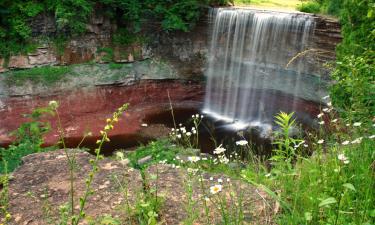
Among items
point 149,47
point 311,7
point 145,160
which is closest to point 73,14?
point 149,47

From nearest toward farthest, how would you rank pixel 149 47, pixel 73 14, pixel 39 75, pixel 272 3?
pixel 73 14 → pixel 39 75 → pixel 149 47 → pixel 272 3

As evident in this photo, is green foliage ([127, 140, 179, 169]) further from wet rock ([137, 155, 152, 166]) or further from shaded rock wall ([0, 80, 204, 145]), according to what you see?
shaded rock wall ([0, 80, 204, 145])

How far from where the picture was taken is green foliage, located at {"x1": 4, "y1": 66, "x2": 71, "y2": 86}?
1472 cm

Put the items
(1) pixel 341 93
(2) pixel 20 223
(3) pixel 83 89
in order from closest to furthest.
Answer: (2) pixel 20 223 → (1) pixel 341 93 → (3) pixel 83 89

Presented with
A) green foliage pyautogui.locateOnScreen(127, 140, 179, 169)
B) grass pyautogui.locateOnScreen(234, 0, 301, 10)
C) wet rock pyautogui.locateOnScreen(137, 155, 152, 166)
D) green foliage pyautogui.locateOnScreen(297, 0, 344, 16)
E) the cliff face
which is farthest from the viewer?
grass pyautogui.locateOnScreen(234, 0, 301, 10)

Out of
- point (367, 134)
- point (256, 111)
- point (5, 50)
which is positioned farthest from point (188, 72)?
point (367, 134)

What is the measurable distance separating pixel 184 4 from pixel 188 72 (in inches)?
130

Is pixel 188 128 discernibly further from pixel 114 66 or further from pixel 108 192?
pixel 108 192

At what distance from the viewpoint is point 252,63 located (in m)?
16.0

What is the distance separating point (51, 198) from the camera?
9.39 feet

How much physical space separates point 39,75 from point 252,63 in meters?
9.01

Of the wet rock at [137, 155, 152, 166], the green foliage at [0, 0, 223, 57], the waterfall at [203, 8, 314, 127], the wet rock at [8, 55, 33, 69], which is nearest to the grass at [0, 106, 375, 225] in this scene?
the wet rock at [137, 155, 152, 166]

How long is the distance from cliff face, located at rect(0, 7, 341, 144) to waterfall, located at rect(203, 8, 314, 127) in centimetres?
50

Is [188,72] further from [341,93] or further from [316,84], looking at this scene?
[341,93]
